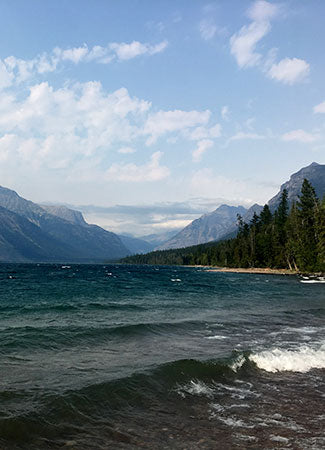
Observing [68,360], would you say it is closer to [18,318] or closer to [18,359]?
[18,359]

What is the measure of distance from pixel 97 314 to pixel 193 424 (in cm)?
2194

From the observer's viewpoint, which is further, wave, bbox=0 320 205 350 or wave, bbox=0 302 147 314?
wave, bbox=0 302 147 314

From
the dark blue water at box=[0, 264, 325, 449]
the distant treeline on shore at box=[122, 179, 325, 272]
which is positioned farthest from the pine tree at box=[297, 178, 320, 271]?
the dark blue water at box=[0, 264, 325, 449]

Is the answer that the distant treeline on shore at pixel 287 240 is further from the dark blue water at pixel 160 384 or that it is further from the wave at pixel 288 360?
the wave at pixel 288 360

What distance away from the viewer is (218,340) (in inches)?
821

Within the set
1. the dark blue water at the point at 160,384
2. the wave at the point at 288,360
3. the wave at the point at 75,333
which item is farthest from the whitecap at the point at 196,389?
the wave at the point at 75,333

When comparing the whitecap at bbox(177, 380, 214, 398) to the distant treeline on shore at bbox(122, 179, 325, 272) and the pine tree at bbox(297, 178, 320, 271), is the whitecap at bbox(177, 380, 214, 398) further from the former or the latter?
the pine tree at bbox(297, 178, 320, 271)

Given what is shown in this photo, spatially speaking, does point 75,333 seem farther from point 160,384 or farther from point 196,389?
point 196,389

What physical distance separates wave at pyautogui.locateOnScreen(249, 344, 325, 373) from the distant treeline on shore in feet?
243

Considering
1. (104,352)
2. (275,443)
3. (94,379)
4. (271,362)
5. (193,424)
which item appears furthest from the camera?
(104,352)

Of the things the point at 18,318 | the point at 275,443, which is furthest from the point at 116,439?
the point at 18,318

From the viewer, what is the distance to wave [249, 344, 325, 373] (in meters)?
15.8

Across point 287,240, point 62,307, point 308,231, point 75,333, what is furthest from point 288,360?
point 287,240

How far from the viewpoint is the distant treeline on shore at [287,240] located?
9956 centimetres
